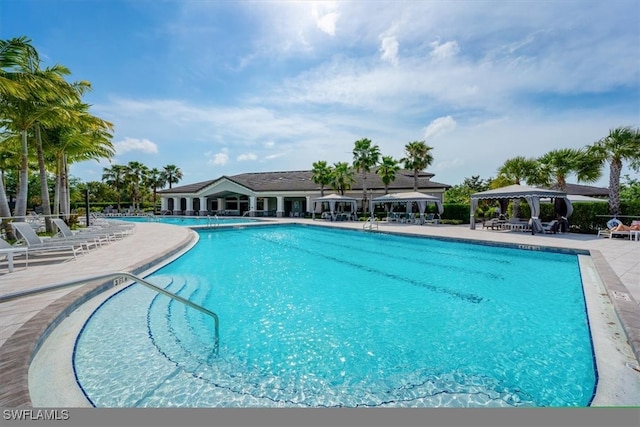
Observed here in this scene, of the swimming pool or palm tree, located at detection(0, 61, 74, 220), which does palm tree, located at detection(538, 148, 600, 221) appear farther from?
palm tree, located at detection(0, 61, 74, 220)

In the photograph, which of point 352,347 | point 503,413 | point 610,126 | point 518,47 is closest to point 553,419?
point 503,413

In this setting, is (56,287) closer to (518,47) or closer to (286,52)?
(286,52)

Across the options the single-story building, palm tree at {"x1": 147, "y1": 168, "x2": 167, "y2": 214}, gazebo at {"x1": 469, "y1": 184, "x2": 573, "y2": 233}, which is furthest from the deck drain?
palm tree at {"x1": 147, "y1": 168, "x2": 167, "y2": 214}

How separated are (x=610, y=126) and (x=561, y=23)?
15099 millimetres

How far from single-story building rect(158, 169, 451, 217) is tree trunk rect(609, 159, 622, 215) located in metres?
13.4

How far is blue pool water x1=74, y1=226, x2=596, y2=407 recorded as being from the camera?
3.42 metres

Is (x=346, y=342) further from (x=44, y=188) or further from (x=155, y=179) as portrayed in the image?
Answer: (x=155, y=179)

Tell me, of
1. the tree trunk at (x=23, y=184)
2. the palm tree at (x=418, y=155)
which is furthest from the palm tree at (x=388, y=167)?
the tree trunk at (x=23, y=184)

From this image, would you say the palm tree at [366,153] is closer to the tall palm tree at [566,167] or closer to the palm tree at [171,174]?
the tall palm tree at [566,167]

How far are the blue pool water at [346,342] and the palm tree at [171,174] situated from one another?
45760 millimetres

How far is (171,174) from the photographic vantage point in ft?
162

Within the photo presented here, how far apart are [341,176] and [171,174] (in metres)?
33.8

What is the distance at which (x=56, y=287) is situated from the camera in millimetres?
2750

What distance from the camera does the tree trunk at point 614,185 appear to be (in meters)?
15.9
